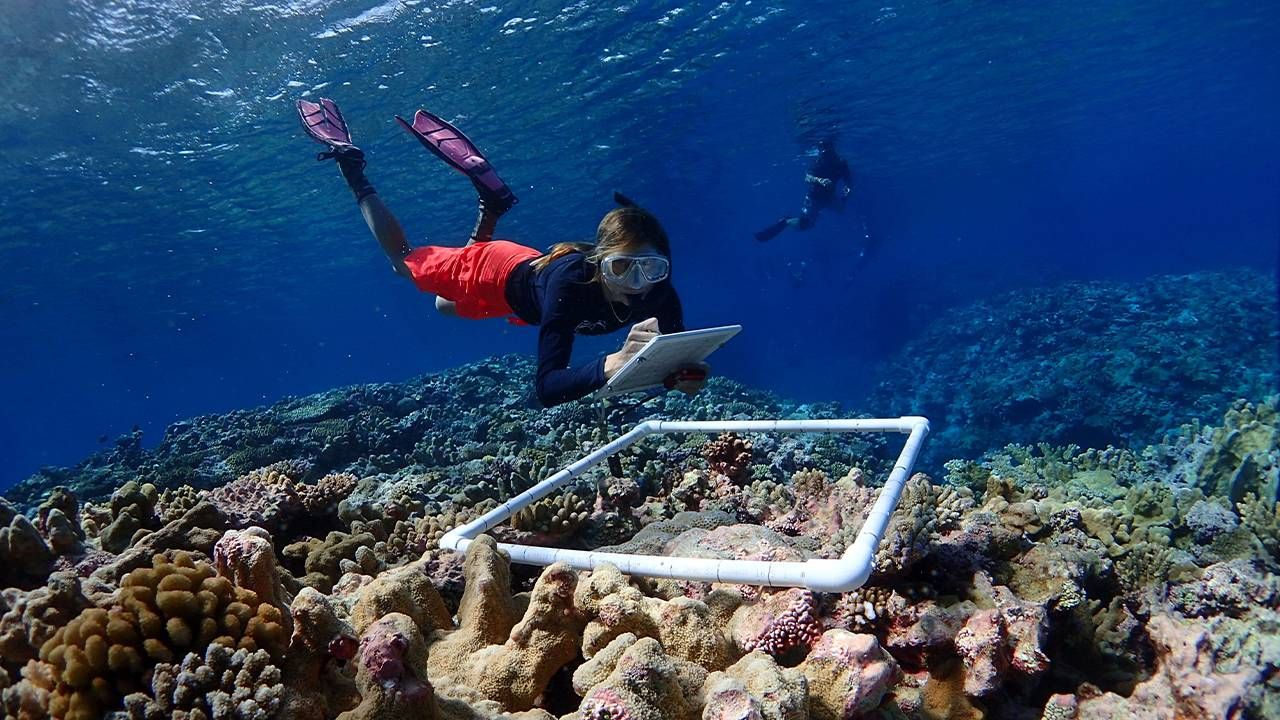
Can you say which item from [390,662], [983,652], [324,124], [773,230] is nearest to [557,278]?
[390,662]

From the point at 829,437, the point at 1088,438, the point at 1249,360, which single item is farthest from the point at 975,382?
the point at 829,437

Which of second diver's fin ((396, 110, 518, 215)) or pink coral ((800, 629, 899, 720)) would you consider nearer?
pink coral ((800, 629, 899, 720))

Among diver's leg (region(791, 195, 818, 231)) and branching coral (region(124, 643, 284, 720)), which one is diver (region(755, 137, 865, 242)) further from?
branching coral (region(124, 643, 284, 720))

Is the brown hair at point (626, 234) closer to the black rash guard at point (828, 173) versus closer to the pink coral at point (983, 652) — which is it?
the pink coral at point (983, 652)

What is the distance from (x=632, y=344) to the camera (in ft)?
12.1

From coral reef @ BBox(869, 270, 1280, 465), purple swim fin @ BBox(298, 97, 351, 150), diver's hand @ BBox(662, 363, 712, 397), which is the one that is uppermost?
purple swim fin @ BBox(298, 97, 351, 150)

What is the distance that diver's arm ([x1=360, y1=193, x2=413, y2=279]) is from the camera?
7066mm

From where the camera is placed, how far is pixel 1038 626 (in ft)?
9.11

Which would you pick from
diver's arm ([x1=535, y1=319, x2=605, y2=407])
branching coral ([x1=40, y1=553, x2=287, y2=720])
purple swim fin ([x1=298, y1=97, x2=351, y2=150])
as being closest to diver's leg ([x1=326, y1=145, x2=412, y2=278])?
purple swim fin ([x1=298, y1=97, x2=351, y2=150])

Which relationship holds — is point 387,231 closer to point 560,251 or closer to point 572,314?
point 560,251

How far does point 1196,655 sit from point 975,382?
15.8 m

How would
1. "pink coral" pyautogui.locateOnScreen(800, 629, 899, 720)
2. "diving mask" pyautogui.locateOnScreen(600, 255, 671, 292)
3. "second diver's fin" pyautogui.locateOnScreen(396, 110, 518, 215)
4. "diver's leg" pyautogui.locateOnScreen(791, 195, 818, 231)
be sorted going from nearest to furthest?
"pink coral" pyautogui.locateOnScreen(800, 629, 899, 720) → "diving mask" pyautogui.locateOnScreen(600, 255, 671, 292) → "second diver's fin" pyautogui.locateOnScreen(396, 110, 518, 215) → "diver's leg" pyautogui.locateOnScreen(791, 195, 818, 231)

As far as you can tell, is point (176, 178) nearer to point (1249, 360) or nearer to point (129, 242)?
point (129, 242)

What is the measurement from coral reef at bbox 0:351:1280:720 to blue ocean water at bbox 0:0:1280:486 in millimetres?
14726
